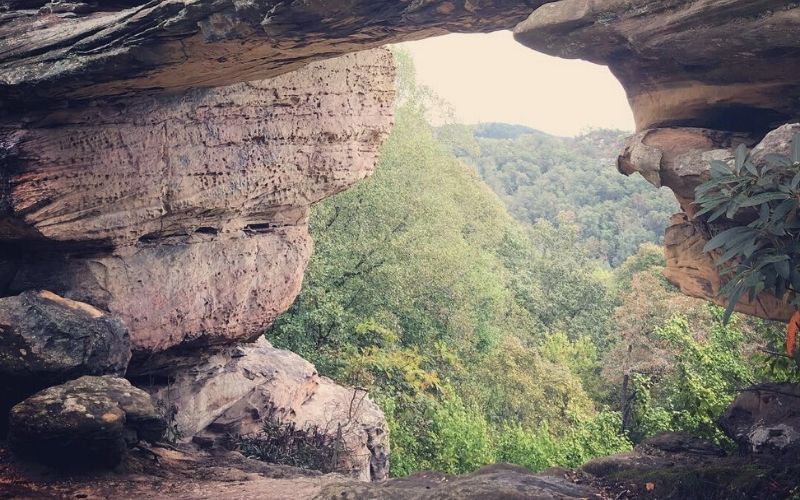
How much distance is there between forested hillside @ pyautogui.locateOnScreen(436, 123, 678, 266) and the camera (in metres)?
56.2

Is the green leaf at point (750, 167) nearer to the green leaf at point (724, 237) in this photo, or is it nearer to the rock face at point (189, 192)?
the green leaf at point (724, 237)

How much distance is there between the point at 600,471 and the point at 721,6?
5176mm

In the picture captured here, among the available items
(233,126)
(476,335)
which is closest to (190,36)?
(233,126)

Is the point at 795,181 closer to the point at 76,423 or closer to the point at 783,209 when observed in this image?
the point at 783,209

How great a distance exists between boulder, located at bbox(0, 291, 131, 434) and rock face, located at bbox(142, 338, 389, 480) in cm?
248

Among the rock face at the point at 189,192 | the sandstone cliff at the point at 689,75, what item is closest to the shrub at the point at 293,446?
the rock face at the point at 189,192

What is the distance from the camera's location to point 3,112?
802 centimetres

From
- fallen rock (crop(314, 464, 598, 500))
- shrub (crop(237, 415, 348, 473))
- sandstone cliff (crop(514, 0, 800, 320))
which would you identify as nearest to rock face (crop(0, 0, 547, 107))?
sandstone cliff (crop(514, 0, 800, 320))

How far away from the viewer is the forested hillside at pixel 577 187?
56156 mm

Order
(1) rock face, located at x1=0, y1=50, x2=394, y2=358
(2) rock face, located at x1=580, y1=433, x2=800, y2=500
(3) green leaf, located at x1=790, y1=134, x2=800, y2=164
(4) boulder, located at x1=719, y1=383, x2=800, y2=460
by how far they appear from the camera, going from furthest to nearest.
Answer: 1. (1) rock face, located at x1=0, y1=50, x2=394, y2=358
2. (4) boulder, located at x1=719, y1=383, x2=800, y2=460
3. (2) rock face, located at x1=580, y1=433, x2=800, y2=500
4. (3) green leaf, located at x1=790, y1=134, x2=800, y2=164

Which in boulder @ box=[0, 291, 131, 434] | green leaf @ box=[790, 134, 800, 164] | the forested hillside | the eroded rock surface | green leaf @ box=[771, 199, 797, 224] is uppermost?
the eroded rock surface

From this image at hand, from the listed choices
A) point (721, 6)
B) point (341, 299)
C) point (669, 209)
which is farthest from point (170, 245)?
point (669, 209)

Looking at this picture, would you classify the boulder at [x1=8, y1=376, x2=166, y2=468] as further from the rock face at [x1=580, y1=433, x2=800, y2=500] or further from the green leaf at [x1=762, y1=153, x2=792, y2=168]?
the green leaf at [x1=762, y1=153, x2=792, y2=168]

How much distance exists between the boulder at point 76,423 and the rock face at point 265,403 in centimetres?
280
